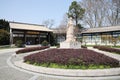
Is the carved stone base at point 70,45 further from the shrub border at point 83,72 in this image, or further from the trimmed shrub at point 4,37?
the trimmed shrub at point 4,37

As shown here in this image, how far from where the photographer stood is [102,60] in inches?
348

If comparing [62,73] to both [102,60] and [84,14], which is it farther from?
[84,14]

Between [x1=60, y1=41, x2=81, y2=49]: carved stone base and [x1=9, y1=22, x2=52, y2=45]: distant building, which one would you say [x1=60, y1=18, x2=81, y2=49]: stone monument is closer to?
[x1=60, y1=41, x2=81, y2=49]: carved stone base

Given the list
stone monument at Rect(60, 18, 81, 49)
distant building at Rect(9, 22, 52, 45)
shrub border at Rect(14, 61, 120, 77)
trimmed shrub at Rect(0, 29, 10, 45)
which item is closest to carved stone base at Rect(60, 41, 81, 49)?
stone monument at Rect(60, 18, 81, 49)

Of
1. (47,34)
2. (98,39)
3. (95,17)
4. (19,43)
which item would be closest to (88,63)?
(19,43)

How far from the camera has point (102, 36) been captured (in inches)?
1416

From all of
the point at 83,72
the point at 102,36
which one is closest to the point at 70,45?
the point at 83,72

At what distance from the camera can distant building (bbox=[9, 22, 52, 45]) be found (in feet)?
106

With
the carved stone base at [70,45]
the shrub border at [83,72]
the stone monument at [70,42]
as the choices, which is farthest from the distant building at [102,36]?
the shrub border at [83,72]

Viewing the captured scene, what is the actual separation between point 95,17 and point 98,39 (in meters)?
7.97

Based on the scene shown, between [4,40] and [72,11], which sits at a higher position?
[72,11]

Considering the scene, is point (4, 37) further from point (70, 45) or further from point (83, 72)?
point (83, 72)

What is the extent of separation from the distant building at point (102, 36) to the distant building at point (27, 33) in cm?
1073

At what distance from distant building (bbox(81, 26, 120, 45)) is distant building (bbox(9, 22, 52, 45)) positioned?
1073 cm
